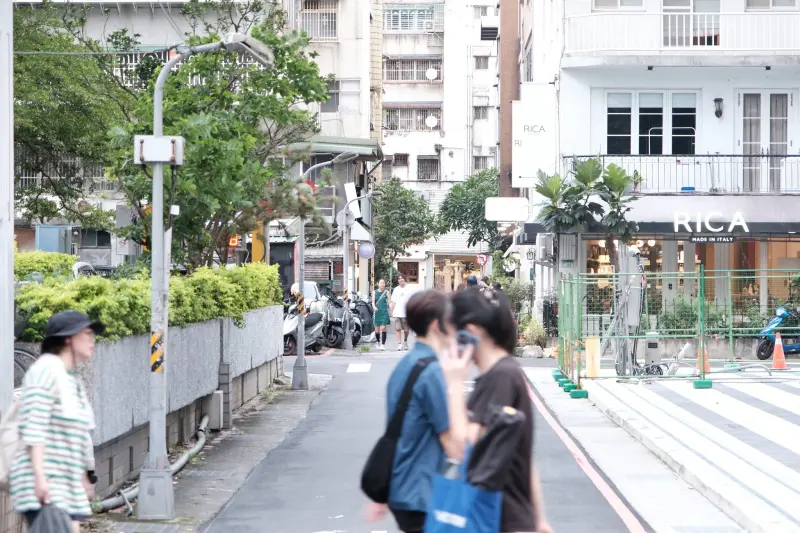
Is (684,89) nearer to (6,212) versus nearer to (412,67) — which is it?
(6,212)

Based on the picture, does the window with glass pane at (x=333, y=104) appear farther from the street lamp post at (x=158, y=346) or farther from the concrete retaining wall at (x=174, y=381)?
the street lamp post at (x=158, y=346)

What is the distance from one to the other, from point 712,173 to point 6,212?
2504 cm

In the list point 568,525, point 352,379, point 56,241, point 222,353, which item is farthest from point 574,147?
point 568,525

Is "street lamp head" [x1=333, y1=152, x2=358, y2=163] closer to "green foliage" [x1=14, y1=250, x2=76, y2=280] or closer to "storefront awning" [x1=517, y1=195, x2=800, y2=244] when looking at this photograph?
"storefront awning" [x1=517, y1=195, x2=800, y2=244]

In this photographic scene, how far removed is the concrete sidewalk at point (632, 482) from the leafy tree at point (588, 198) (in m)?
11.5

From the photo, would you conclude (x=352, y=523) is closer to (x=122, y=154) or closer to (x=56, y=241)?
(x=122, y=154)

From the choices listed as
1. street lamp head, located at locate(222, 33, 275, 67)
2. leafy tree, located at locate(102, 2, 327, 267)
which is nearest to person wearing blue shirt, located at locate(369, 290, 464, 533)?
street lamp head, located at locate(222, 33, 275, 67)

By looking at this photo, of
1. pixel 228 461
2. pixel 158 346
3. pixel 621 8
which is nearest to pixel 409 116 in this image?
pixel 621 8

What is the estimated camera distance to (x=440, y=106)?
81875 millimetres

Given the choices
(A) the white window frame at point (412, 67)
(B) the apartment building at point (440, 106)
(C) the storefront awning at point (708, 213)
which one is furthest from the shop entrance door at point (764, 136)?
(A) the white window frame at point (412, 67)

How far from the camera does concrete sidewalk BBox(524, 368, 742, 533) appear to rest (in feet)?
33.2

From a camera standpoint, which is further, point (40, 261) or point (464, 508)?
point (40, 261)

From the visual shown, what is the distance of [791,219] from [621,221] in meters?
4.96

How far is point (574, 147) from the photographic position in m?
32.3
